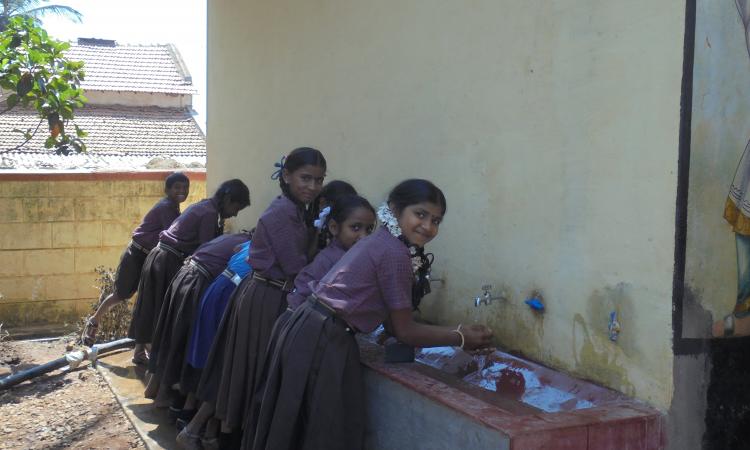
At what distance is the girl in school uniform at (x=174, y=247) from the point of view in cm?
580

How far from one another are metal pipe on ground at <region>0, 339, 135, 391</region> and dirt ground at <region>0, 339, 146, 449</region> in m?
0.07

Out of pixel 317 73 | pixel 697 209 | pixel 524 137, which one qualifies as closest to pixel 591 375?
pixel 697 209

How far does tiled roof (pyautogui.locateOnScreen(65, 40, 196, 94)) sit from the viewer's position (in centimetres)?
1717

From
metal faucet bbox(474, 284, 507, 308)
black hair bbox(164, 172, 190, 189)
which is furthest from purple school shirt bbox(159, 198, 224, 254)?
metal faucet bbox(474, 284, 507, 308)

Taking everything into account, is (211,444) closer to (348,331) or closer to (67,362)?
(348,331)

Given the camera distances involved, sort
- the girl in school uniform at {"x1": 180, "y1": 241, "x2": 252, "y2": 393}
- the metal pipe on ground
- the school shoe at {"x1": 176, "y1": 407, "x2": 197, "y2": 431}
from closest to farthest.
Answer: the girl in school uniform at {"x1": 180, "y1": 241, "x2": 252, "y2": 393}
the school shoe at {"x1": 176, "y1": 407, "x2": 197, "y2": 431}
the metal pipe on ground

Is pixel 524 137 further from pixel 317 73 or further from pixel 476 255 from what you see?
pixel 317 73

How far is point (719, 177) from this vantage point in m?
2.92

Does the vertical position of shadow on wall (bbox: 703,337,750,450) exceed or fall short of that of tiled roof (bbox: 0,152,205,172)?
it falls short

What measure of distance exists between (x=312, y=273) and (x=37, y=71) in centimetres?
385

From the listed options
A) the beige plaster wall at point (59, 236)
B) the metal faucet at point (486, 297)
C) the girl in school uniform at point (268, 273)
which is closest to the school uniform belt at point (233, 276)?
the girl in school uniform at point (268, 273)

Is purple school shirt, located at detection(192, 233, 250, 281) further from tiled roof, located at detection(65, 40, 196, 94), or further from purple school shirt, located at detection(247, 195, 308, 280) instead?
tiled roof, located at detection(65, 40, 196, 94)

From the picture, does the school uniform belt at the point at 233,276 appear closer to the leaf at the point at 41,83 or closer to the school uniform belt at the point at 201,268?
the school uniform belt at the point at 201,268

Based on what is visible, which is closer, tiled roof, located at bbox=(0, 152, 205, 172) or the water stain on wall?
the water stain on wall
